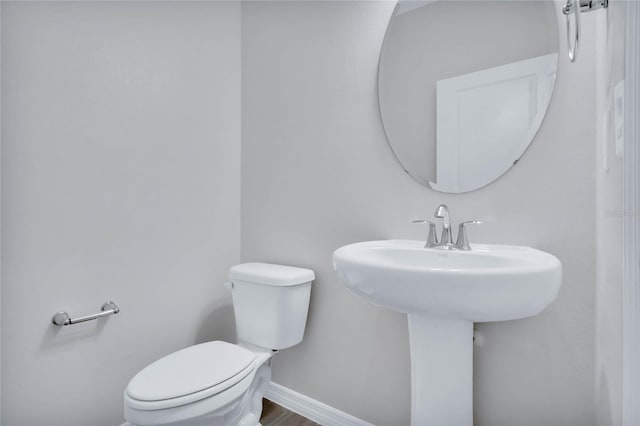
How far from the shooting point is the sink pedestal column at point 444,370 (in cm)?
109

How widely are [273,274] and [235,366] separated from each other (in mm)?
396

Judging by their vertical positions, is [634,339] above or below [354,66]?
below

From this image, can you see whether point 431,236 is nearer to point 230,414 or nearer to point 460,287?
point 460,287

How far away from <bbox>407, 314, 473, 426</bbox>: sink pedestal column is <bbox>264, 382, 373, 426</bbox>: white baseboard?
0.50 meters

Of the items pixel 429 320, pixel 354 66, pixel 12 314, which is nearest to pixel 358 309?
pixel 429 320

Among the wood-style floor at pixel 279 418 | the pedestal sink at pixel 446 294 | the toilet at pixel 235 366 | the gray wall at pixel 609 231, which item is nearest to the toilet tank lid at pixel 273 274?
the toilet at pixel 235 366

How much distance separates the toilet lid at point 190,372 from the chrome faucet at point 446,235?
79cm

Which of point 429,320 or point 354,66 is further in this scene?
point 354,66

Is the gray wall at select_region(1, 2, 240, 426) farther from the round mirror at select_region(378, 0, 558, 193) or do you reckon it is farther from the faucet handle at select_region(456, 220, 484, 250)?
the faucet handle at select_region(456, 220, 484, 250)

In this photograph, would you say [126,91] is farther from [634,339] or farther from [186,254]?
[634,339]

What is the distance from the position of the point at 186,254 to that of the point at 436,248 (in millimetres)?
1159

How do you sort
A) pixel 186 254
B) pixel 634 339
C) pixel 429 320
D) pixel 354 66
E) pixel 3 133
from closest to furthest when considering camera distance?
1. pixel 634 339
2. pixel 429 320
3. pixel 3 133
4. pixel 354 66
5. pixel 186 254

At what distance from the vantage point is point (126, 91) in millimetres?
1509

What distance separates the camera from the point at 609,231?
816mm
